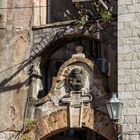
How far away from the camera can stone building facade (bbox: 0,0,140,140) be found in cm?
1395

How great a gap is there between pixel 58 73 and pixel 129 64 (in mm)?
Answer: 1969

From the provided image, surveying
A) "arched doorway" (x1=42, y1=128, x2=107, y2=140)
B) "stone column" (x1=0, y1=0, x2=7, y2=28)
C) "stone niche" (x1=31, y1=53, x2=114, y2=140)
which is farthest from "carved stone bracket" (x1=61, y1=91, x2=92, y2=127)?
"stone column" (x1=0, y1=0, x2=7, y2=28)

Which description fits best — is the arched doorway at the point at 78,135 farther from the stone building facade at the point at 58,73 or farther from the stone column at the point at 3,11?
the stone column at the point at 3,11

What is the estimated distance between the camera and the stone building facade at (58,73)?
1395 centimetres

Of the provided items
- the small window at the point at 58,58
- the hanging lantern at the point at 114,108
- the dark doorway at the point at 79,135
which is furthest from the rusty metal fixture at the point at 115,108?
the dark doorway at the point at 79,135

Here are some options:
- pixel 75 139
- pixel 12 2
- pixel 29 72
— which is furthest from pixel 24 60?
pixel 75 139

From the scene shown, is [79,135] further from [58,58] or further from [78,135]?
[58,58]

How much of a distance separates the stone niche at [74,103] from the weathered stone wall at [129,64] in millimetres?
717

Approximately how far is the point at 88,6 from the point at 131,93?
3937mm

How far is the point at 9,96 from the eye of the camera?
15.9 m

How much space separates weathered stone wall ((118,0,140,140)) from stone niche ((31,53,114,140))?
72 cm

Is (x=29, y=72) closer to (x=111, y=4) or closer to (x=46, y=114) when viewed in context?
(x=46, y=114)

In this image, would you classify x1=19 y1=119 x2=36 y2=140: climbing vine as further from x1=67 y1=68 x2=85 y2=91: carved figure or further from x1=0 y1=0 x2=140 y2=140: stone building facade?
x1=67 y1=68 x2=85 y2=91: carved figure

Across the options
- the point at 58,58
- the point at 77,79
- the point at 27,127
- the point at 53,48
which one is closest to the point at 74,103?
the point at 77,79
